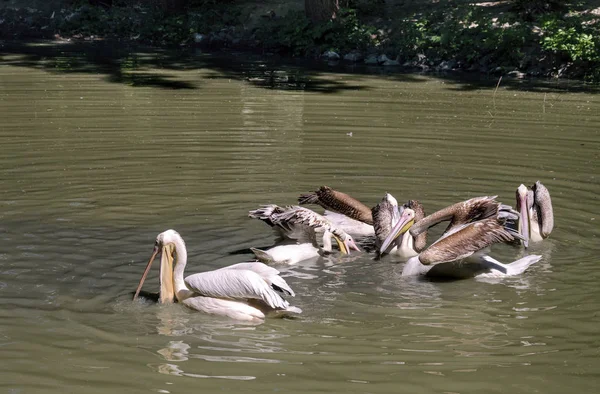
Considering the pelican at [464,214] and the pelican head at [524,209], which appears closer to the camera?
the pelican at [464,214]

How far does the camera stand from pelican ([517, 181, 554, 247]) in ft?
25.5

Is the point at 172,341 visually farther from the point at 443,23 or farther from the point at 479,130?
the point at 443,23

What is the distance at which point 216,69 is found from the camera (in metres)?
21.4

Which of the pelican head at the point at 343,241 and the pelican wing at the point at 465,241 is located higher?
the pelican wing at the point at 465,241

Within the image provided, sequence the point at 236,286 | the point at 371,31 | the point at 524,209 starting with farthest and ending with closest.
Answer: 1. the point at 371,31
2. the point at 524,209
3. the point at 236,286

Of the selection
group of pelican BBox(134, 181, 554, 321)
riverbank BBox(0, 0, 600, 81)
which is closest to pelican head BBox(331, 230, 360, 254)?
group of pelican BBox(134, 181, 554, 321)

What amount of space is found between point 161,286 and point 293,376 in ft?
5.25

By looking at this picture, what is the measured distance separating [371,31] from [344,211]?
650 inches

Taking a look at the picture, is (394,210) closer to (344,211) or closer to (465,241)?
(344,211)

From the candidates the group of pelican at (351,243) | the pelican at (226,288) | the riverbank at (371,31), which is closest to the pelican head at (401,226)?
the group of pelican at (351,243)

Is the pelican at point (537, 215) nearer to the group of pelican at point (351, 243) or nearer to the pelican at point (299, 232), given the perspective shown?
the group of pelican at point (351, 243)

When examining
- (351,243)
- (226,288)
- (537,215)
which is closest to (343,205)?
(351,243)

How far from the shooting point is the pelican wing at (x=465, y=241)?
21.9ft

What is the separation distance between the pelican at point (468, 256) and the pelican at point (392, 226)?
1.64ft
